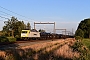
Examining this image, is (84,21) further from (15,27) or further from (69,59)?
(69,59)

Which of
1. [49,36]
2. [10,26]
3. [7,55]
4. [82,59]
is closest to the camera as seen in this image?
[7,55]

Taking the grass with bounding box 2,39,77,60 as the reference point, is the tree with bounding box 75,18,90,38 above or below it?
above

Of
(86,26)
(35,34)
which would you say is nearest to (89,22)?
(86,26)

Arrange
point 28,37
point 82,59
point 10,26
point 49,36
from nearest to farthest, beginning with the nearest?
1. point 82,59
2. point 28,37
3. point 49,36
4. point 10,26

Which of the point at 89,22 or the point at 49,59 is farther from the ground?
the point at 89,22

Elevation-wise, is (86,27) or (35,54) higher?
(86,27)

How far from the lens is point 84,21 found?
426ft

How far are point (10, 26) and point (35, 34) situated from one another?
936 inches

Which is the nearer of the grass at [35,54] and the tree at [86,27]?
the grass at [35,54]

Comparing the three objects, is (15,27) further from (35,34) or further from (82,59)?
(82,59)

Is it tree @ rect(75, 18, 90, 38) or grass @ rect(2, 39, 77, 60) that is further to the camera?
tree @ rect(75, 18, 90, 38)

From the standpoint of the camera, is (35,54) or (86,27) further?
(86,27)

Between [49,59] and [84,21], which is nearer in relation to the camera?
[49,59]

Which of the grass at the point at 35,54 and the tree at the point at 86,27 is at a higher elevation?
the tree at the point at 86,27
